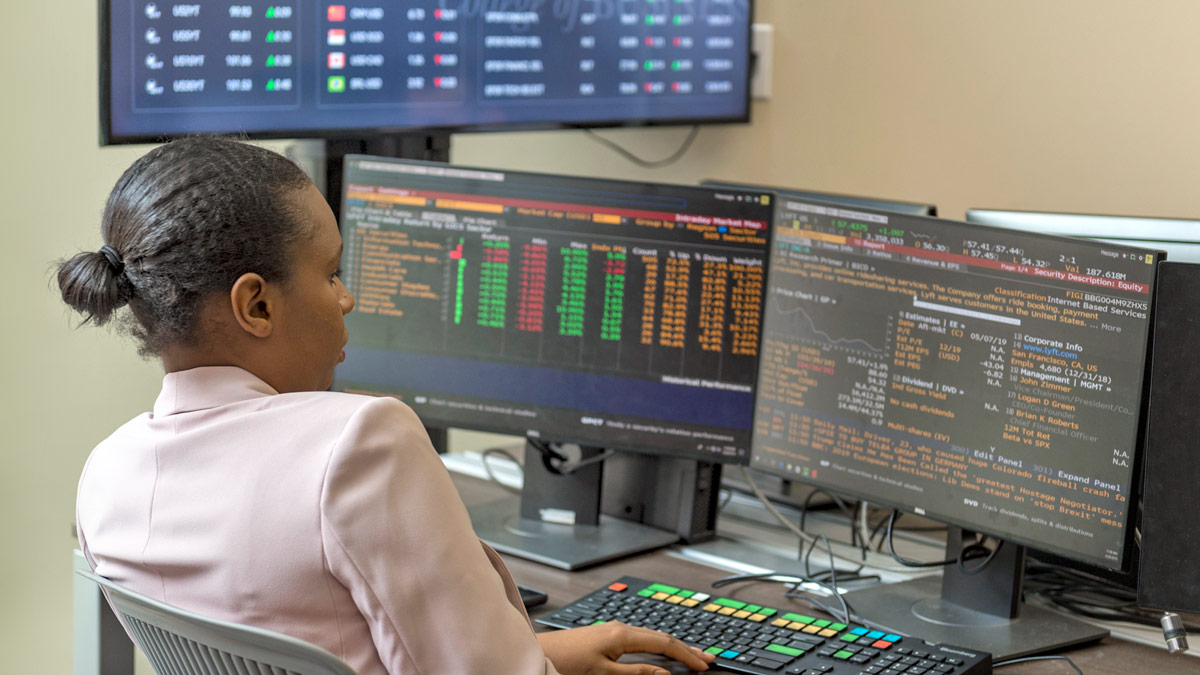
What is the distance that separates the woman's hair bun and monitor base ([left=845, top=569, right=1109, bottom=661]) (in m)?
0.95

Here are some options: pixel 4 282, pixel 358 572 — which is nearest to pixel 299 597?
pixel 358 572

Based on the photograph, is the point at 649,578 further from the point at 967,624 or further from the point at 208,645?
the point at 208,645

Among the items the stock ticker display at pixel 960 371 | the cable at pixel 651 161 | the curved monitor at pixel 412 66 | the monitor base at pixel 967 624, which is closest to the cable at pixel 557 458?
the stock ticker display at pixel 960 371

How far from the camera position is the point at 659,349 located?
1738mm

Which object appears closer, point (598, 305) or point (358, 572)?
point (358, 572)

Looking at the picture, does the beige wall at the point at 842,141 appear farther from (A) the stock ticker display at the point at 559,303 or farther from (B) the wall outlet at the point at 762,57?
(A) the stock ticker display at the point at 559,303

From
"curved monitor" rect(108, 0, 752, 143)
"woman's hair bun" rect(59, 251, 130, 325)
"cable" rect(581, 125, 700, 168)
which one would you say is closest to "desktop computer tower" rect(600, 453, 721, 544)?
"curved monitor" rect(108, 0, 752, 143)

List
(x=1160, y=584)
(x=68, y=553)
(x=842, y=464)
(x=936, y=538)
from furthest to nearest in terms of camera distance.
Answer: (x=68, y=553) → (x=936, y=538) → (x=842, y=464) → (x=1160, y=584)

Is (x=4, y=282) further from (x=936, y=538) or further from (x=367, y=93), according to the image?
(x=936, y=538)

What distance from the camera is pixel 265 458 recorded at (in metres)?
1.01

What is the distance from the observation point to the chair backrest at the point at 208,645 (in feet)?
3.07

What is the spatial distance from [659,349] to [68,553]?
1346 millimetres

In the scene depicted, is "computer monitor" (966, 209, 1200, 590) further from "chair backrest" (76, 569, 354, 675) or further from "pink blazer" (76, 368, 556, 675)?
"chair backrest" (76, 569, 354, 675)

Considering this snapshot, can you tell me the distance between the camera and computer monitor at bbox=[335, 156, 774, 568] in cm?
171
